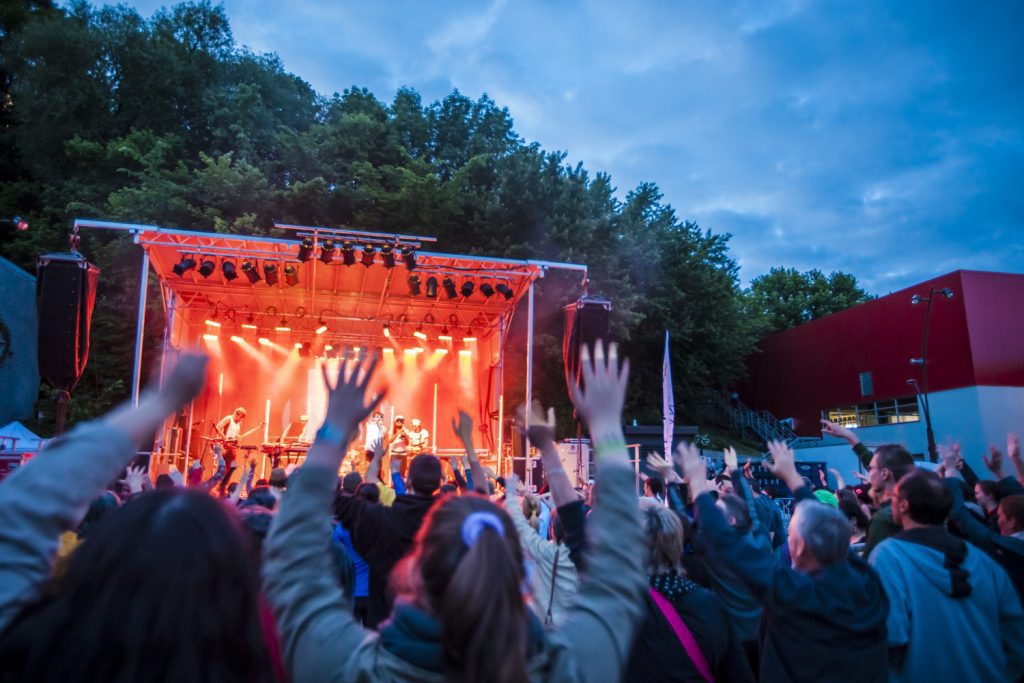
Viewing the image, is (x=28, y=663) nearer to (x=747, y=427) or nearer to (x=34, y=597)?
(x=34, y=597)

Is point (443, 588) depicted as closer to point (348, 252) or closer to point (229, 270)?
point (348, 252)

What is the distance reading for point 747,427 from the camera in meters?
30.6

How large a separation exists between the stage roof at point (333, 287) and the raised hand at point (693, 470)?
940 cm

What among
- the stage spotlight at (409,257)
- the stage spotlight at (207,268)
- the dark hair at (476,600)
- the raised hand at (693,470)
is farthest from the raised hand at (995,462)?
the stage spotlight at (207,268)

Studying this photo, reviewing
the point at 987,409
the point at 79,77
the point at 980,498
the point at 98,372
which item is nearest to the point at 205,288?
the point at 98,372

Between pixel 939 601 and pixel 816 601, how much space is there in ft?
2.37

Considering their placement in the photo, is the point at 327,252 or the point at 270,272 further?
the point at 270,272

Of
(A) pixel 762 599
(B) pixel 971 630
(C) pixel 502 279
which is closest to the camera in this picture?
(A) pixel 762 599

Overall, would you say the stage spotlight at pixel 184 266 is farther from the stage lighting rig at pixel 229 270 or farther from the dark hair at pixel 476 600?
the dark hair at pixel 476 600

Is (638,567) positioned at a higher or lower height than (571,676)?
higher

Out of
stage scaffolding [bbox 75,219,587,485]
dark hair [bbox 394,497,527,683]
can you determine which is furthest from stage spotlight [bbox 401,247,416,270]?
dark hair [bbox 394,497,527,683]

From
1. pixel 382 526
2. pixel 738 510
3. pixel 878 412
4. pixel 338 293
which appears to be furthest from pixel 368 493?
pixel 878 412

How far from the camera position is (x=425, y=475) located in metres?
3.65

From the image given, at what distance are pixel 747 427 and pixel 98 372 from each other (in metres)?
24.6
